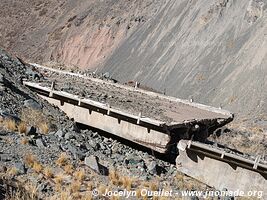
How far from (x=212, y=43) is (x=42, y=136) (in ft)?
82.3

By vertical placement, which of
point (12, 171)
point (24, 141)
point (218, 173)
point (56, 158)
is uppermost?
point (24, 141)

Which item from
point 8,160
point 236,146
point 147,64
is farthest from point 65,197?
point 147,64

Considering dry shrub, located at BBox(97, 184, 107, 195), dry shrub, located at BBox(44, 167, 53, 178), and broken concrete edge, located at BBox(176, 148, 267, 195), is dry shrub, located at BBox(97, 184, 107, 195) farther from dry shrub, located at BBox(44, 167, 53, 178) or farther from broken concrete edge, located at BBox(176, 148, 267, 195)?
broken concrete edge, located at BBox(176, 148, 267, 195)

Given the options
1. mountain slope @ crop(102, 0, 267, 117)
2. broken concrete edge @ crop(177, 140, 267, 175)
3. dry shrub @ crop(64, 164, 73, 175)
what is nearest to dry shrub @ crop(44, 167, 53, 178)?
dry shrub @ crop(64, 164, 73, 175)

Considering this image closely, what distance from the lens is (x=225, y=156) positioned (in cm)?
1516

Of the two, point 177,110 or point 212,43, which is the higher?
point 212,43

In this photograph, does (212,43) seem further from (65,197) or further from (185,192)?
(65,197)

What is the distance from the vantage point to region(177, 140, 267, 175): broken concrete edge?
1450 cm

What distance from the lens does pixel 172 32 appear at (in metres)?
42.7

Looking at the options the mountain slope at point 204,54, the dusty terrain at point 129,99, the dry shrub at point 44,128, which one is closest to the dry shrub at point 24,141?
the dry shrub at point 44,128

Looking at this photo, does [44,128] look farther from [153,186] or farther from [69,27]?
[69,27]

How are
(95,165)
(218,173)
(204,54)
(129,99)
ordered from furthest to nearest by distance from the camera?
1. (204,54)
2. (129,99)
3. (218,173)
4. (95,165)

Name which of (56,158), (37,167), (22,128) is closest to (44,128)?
(22,128)

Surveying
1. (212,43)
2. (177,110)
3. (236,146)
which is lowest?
(236,146)
